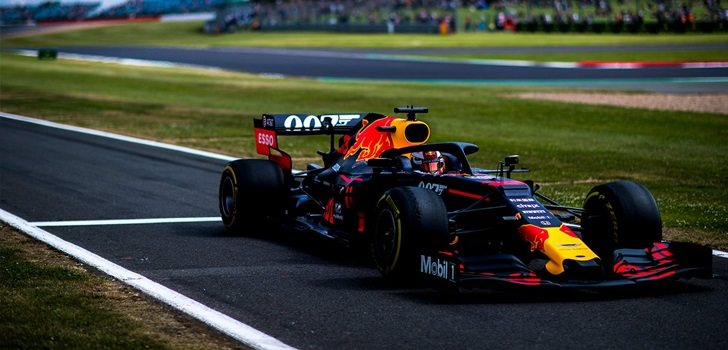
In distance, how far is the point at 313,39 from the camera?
72.2 metres

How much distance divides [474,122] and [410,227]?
1547 cm

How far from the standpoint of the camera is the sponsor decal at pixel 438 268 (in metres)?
A: 7.97

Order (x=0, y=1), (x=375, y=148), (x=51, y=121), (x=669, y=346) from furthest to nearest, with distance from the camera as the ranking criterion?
(x=0, y=1), (x=51, y=121), (x=375, y=148), (x=669, y=346)

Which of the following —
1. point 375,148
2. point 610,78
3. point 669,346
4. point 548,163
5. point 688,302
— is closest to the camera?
point 669,346

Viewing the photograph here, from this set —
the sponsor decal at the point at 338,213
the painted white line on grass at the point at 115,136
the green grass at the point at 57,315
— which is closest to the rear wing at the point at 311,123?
the sponsor decal at the point at 338,213

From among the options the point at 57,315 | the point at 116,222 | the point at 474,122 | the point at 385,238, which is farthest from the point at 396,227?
the point at 474,122

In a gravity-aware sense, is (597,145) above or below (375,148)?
below

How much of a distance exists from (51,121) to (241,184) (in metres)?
13.9

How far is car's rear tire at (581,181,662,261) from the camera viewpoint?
890 cm

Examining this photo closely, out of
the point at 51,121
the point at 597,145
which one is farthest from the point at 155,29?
the point at 597,145

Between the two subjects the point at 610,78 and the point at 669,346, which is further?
the point at 610,78

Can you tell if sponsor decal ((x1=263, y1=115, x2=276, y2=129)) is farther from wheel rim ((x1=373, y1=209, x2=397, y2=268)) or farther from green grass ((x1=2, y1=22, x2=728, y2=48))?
green grass ((x1=2, y1=22, x2=728, y2=48))

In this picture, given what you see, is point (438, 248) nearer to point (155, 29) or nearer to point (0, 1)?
point (155, 29)

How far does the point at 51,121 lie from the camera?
23922 mm
